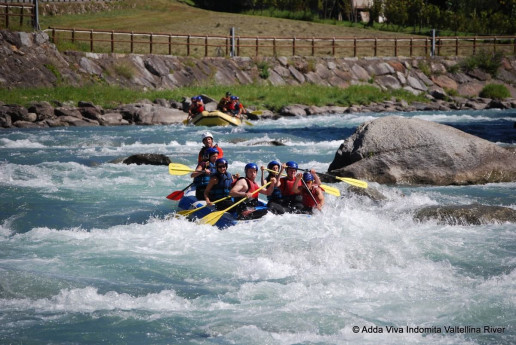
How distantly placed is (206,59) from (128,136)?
464 inches

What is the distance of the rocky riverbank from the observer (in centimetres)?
2225

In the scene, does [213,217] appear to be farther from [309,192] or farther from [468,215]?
[468,215]

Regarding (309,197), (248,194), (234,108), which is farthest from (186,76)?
(248,194)

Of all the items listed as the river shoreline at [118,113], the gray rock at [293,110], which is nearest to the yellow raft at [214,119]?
the river shoreline at [118,113]

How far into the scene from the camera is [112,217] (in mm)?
10430

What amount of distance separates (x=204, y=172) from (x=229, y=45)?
2241 cm

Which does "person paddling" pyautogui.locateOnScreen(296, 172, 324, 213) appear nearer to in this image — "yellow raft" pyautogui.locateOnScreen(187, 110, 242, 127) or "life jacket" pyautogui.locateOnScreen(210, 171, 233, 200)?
"life jacket" pyautogui.locateOnScreen(210, 171, 233, 200)

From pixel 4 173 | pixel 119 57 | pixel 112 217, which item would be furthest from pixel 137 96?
pixel 112 217

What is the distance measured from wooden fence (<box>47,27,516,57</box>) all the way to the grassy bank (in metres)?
3.23

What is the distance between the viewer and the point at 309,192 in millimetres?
9562

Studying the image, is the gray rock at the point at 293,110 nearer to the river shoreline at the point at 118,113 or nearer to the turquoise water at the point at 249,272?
the river shoreline at the point at 118,113

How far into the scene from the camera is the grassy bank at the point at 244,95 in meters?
22.9

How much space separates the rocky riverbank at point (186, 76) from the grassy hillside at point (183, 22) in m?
8.43

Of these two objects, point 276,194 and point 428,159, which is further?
point 428,159
